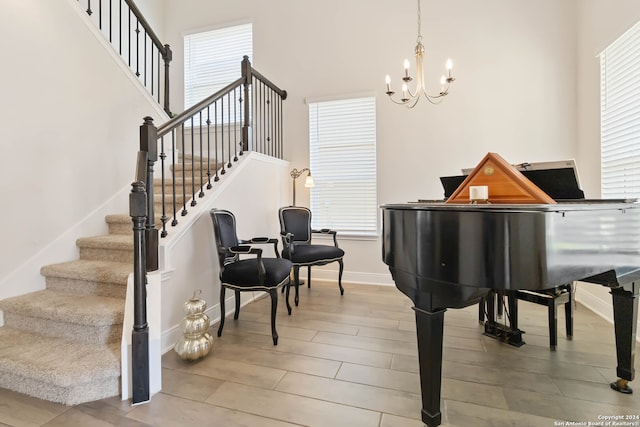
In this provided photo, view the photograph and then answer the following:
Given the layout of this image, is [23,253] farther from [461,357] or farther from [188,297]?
[461,357]

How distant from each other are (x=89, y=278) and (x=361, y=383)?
6.72ft

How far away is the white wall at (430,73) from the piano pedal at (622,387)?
2283 millimetres

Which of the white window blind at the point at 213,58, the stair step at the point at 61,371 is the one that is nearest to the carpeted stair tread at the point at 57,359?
the stair step at the point at 61,371

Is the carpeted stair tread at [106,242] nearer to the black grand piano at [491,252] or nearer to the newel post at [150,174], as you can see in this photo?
the newel post at [150,174]

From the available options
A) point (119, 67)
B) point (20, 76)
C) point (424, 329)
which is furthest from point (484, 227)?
point (119, 67)

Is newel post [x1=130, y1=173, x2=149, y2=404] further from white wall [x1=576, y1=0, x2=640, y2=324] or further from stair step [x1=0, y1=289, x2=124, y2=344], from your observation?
white wall [x1=576, y1=0, x2=640, y2=324]

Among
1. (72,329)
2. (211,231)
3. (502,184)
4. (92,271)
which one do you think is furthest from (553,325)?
(92,271)

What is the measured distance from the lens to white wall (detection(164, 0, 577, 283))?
10.6 feet

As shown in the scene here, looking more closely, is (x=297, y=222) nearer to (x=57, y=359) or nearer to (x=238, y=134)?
(x=238, y=134)

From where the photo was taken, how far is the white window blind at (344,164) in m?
3.85

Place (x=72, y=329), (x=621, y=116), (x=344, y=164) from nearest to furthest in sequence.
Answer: (x=72, y=329), (x=621, y=116), (x=344, y=164)

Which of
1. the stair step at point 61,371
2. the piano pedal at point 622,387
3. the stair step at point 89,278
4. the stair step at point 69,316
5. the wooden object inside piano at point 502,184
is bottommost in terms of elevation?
the piano pedal at point 622,387

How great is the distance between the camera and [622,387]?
1640mm

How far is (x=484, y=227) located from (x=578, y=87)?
3.21 metres
